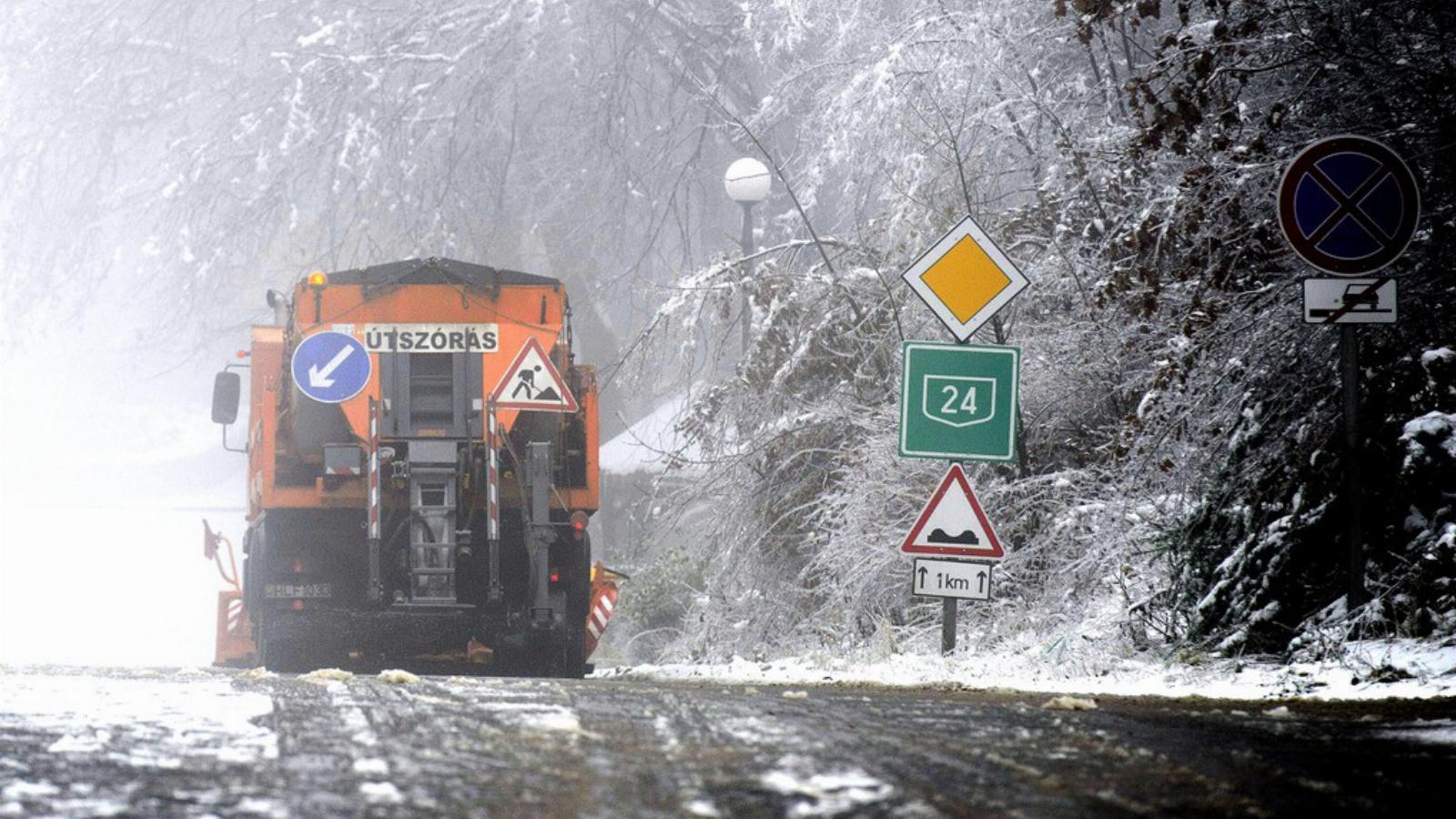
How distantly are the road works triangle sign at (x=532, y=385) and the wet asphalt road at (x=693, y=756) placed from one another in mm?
5852

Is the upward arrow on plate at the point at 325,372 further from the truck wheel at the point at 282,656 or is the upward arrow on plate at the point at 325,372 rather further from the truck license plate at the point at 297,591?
the truck wheel at the point at 282,656

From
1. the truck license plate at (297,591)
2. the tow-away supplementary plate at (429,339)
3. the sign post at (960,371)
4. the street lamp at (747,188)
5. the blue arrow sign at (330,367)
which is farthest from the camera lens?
the street lamp at (747,188)

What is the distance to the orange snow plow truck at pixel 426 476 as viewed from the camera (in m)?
13.2

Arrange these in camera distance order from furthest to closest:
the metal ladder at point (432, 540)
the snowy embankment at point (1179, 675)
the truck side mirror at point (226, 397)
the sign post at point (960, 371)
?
the truck side mirror at point (226, 397) → the metal ladder at point (432, 540) → the sign post at point (960, 371) → the snowy embankment at point (1179, 675)

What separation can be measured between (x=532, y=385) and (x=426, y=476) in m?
0.96

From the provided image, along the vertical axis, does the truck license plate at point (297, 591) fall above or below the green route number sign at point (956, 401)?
below

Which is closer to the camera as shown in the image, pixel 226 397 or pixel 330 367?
pixel 330 367

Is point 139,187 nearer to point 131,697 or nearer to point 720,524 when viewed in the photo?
point 720,524

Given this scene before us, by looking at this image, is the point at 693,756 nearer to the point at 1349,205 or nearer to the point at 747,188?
the point at 1349,205

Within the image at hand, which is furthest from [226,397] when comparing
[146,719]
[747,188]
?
[146,719]

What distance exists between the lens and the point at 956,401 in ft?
35.1

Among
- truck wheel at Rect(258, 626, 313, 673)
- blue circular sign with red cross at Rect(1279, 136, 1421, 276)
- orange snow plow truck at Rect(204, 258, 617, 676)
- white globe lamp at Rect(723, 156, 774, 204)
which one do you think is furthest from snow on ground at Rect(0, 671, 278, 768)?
white globe lamp at Rect(723, 156, 774, 204)

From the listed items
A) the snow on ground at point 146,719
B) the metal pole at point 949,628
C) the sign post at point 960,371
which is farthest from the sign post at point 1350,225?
the snow on ground at point 146,719

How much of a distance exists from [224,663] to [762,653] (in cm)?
468
